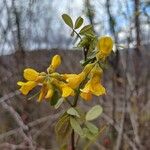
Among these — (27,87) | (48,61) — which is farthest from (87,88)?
(48,61)

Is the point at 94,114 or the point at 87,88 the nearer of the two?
the point at 87,88

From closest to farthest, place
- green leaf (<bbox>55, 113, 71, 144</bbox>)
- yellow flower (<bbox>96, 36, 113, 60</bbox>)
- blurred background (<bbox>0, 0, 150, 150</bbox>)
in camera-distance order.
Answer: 1. yellow flower (<bbox>96, 36, 113, 60</bbox>)
2. green leaf (<bbox>55, 113, 71, 144</bbox>)
3. blurred background (<bbox>0, 0, 150, 150</bbox>)

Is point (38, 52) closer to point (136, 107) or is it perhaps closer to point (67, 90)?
point (136, 107)

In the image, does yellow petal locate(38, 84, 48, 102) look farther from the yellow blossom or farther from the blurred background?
the blurred background

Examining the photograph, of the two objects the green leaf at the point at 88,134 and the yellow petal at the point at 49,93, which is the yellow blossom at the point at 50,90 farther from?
the green leaf at the point at 88,134

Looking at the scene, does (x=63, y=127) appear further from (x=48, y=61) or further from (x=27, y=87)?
(x=48, y=61)

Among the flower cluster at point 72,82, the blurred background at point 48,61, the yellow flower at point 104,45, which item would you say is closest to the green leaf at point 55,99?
the flower cluster at point 72,82

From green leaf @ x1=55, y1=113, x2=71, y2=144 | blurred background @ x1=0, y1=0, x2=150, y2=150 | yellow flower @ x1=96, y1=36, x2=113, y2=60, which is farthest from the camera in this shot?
blurred background @ x1=0, y1=0, x2=150, y2=150

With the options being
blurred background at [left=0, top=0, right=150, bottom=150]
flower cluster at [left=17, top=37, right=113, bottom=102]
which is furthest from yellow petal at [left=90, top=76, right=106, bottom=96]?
blurred background at [left=0, top=0, right=150, bottom=150]

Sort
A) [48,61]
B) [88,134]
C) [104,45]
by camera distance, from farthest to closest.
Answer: [48,61] < [88,134] < [104,45]

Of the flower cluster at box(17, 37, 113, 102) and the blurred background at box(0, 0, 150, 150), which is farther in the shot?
the blurred background at box(0, 0, 150, 150)
